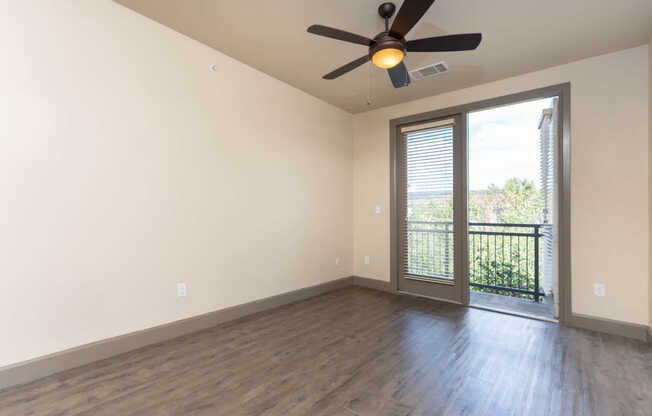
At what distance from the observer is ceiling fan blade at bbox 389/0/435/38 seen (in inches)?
66.0

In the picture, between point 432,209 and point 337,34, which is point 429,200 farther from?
point 337,34

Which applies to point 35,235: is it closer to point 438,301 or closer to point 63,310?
point 63,310

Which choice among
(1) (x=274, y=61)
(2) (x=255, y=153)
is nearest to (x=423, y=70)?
(1) (x=274, y=61)

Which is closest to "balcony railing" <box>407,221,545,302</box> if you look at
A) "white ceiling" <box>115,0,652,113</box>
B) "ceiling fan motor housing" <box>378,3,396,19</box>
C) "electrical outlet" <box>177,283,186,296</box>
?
"white ceiling" <box>115,0,652,113</box>

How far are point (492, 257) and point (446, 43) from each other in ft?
12.7

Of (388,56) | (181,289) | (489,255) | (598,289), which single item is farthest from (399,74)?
(489,255)

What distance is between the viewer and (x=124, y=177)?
2.40 metres

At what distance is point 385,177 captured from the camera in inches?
180

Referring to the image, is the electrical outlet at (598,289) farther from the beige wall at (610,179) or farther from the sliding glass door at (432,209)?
the sliding glass door at (432,209)

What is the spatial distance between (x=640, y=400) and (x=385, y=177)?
133 inches

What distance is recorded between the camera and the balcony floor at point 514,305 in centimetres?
351

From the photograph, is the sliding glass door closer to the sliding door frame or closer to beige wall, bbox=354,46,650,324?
the sliding door frame

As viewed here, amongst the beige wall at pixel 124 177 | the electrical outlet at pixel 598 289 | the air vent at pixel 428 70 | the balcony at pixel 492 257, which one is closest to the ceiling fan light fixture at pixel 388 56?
the air vent at pixel 428 70

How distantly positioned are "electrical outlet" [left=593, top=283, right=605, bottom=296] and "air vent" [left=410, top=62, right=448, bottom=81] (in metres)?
2.77
